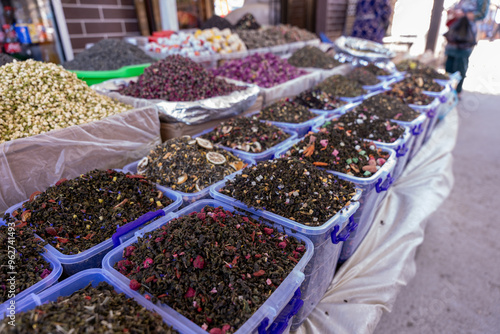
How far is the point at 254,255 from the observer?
81cm

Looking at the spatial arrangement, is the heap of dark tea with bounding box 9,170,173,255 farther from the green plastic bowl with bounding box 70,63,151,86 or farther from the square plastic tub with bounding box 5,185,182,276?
the green plastic bowl with bounding box 70,63,151,86

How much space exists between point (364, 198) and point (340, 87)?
1582mm

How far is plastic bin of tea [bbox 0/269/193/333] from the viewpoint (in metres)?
0.66

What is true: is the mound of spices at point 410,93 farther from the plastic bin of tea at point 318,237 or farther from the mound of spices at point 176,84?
the plastic bin of tea at point 318,237

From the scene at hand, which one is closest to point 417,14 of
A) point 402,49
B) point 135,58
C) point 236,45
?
point 402,49

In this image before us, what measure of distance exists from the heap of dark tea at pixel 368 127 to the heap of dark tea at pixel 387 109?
0.31 feet

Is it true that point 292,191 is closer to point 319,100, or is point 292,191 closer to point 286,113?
point 286,113

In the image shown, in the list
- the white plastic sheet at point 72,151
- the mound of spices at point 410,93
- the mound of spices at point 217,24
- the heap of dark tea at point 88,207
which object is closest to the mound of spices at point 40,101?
the white plastic sheet at point 72,151

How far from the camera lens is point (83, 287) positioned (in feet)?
2.58

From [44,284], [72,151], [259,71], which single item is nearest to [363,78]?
[259,71]

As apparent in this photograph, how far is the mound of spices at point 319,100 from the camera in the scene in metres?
2.21

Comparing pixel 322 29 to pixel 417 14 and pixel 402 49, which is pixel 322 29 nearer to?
pixel 402 49

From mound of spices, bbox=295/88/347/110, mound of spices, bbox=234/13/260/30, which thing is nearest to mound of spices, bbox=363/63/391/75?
mound of spices, bbox=295/88/347/110

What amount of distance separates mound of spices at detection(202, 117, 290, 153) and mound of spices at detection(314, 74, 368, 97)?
1.00m
